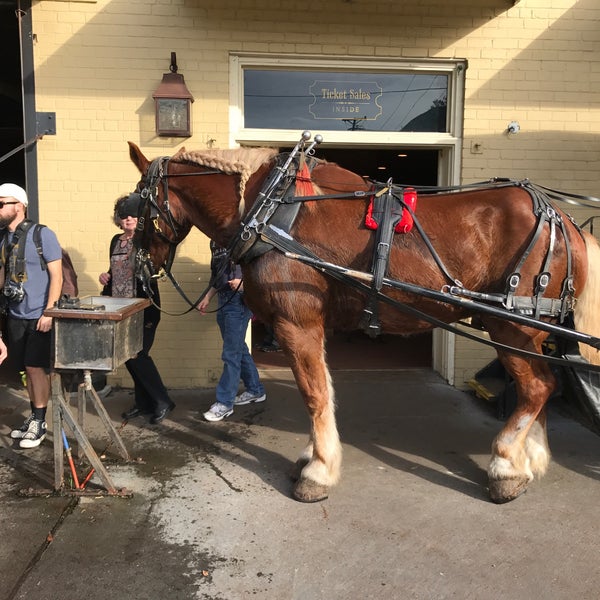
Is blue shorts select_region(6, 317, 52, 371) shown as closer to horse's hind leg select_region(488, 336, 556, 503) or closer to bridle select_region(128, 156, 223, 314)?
bridle select_region(128, 156, 223, 314)

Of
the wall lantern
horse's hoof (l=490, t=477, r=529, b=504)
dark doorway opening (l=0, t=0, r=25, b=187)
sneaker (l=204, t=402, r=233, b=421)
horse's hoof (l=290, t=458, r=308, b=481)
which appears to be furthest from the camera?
dark doorway opening (l=0, t=0, r=25, b=187)

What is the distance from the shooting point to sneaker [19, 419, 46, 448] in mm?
3982

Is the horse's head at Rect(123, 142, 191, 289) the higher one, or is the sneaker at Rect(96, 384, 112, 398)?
the horse's head at Rect(123, 142, 191, 289)

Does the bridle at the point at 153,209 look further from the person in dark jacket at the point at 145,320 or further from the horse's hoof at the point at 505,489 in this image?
the horse's hoof at the point at 505,489

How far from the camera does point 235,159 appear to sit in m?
3.34

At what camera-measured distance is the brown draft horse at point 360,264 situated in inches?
123

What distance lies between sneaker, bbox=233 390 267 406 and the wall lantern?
2517mm

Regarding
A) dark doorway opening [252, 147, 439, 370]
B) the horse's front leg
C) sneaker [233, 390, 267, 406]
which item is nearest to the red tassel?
the horse's front leg

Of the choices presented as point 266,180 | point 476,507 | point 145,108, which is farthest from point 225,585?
point 145,108

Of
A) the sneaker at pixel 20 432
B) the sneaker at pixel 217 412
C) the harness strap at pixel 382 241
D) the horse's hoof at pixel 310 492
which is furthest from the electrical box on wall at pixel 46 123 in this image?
the horse's hoof at pixel 310 492

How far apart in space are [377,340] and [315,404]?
4.96m

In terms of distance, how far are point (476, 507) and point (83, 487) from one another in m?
2.37

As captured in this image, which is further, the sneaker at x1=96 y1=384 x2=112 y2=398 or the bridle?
the sneaker at x1=96 y1=384 x2=112 y2=398

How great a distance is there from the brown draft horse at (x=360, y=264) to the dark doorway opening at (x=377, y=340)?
111 inches
